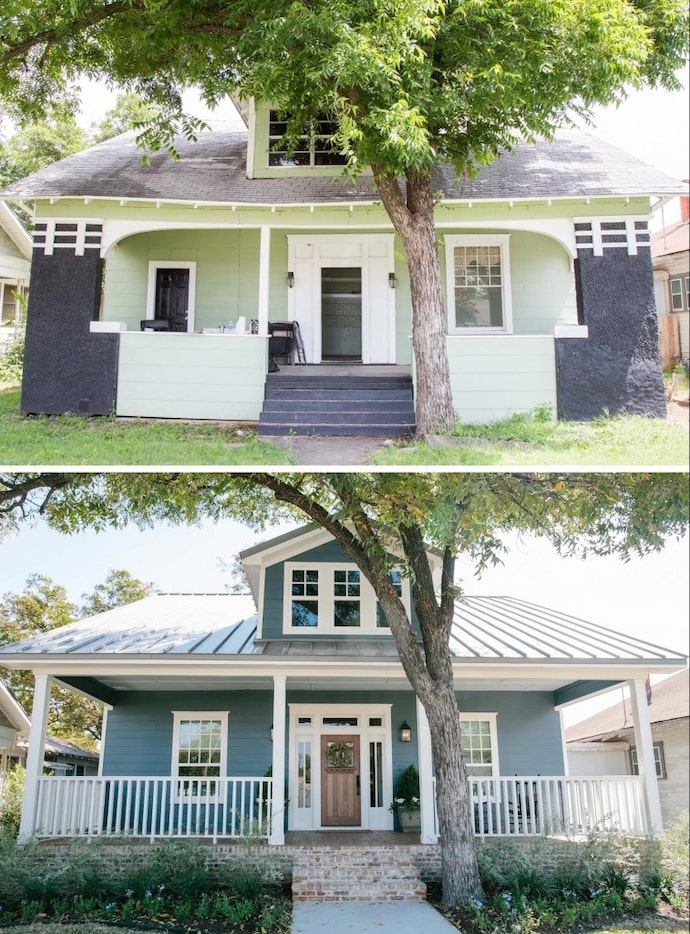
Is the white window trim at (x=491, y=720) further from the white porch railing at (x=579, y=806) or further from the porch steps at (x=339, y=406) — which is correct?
the porch steps at (x=339, y=406)

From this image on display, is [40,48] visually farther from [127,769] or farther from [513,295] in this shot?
[127,769]

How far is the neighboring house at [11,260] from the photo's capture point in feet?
34.9

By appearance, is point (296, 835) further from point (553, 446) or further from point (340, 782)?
point (553, 446)

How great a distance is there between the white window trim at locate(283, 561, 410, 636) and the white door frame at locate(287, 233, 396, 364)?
2.88 m

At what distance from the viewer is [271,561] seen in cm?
1017

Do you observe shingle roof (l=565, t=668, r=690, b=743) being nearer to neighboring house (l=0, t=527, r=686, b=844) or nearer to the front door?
neighboring house (l=0, t=527, r=686, b=844)

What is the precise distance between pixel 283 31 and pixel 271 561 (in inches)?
230

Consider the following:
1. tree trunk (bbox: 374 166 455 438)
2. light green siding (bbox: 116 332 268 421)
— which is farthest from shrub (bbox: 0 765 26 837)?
tree trunk (bbox: 374 166 455 438)

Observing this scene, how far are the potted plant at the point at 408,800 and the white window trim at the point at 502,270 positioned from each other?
5304mm

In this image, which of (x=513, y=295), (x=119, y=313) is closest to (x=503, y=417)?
(x=513, y=295)

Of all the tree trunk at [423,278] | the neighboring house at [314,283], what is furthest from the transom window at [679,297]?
the tree trunk at [423,278]

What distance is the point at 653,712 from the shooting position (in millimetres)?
15164

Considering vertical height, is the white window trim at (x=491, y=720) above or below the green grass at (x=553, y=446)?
below

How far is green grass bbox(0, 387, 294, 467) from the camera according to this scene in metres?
6.59
